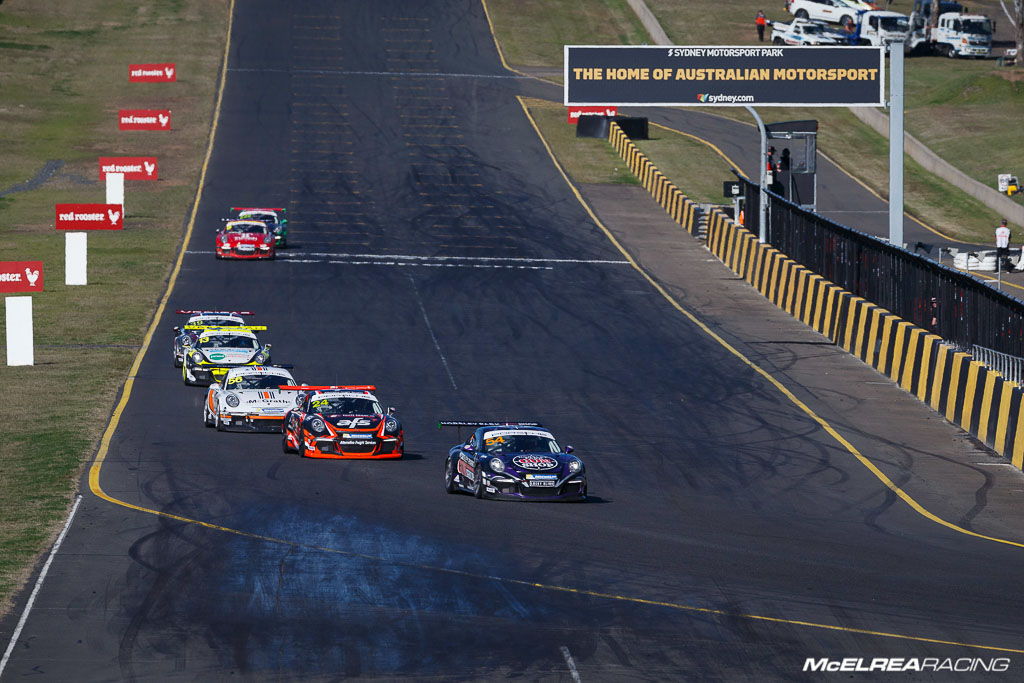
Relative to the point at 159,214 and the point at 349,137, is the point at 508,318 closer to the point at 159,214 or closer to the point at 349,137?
the point at 159,214

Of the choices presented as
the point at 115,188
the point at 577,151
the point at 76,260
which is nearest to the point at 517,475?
the point at 76,260

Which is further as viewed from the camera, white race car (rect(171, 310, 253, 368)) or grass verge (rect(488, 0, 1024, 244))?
grass verge (rect(488, 0, 1024, 244))

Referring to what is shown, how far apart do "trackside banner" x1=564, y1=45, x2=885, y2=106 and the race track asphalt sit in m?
5.92

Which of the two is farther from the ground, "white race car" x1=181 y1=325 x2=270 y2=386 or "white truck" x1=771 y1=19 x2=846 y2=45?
"white truck" x1=771 y1=19 x2=846 y2=45

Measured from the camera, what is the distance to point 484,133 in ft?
250

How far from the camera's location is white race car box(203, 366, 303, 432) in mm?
30547

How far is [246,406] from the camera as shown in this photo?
30.6 metres

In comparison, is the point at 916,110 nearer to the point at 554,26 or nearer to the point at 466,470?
the point at 554,26

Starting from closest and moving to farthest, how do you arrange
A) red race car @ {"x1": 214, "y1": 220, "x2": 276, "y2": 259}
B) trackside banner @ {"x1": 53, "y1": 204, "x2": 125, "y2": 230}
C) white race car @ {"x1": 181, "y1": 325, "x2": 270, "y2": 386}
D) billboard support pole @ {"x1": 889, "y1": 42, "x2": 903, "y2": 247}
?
white race car @ {"x1": 181, "y1": 325, "x2": 270, "y2": 386}, billboard support pole @ {"x1": 889, "y1": 42, "x2": 903, "y2": 247}, trackside banner @ {"x1": 53, "y1": 204, "x2": 125, "y2": 230}, red race car @ {"x1": 214, "y1": 220, "x2": 276, "y2": 259}

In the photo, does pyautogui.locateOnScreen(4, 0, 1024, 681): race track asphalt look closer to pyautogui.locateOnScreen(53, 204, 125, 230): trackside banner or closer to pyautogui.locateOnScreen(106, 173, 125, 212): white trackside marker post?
pyautogui.locateOnScreen(53, 204, 125, 230): trackside banner

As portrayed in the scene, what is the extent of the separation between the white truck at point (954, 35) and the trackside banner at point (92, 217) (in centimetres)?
5488

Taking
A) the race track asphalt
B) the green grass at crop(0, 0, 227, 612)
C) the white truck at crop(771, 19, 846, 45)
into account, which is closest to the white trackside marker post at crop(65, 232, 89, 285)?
the green grass at crop(0, 0, 227, 612)

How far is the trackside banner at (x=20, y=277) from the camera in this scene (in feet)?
131

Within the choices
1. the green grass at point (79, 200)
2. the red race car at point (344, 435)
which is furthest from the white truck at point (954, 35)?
the red race car at point (344, 435)
